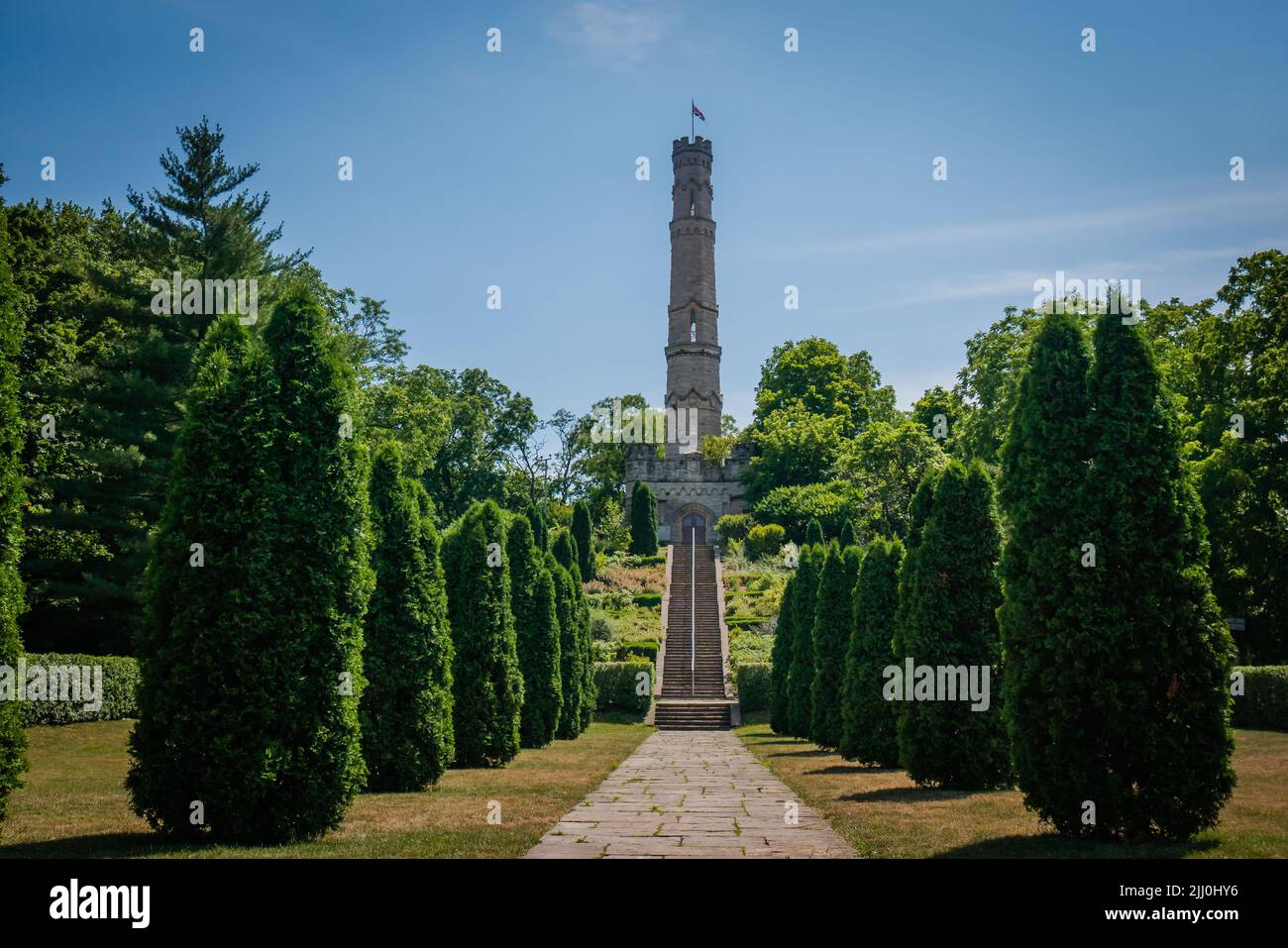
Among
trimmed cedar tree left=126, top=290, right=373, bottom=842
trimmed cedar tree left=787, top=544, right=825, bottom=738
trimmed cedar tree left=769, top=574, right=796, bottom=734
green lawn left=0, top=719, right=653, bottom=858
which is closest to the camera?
green lawn left=0, top=719, right=653, bottom=858

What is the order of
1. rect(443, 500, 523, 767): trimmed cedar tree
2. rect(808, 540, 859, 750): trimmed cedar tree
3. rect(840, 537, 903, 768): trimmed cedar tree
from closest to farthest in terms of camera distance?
rect(840, 537, 903, 768): trimmed cedar tree → rect(443, 500, 523, 767): trimmed cedar tree → rect(808, 540, 859, 750): trimmed cedar tree

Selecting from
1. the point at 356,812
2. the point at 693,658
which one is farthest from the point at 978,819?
the point at 693,658

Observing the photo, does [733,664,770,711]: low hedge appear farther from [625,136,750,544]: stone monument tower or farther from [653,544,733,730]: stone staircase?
[625,136,750,544]: stone monument tower

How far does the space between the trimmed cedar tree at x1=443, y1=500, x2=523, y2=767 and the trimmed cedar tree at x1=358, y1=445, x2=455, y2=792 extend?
10.4 ft

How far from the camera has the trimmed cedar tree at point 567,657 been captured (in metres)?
25.8

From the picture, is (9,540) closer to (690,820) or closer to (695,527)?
(690,820)

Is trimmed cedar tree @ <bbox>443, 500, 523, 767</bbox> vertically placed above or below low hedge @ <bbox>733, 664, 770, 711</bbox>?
above

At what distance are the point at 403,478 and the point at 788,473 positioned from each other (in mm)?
48758

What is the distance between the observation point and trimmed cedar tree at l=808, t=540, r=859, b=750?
70.6 feet

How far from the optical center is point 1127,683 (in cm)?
895

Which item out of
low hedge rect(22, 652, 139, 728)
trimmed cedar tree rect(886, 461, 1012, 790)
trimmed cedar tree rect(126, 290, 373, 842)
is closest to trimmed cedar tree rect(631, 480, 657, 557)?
low hedge rect(22, 652, 139, 728)

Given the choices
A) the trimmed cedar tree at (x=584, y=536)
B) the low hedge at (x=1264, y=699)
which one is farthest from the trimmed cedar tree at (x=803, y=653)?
the trimmed cedar tree at (x=584, y=536)

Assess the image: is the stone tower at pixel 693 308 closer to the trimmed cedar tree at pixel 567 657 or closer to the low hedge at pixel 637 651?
the low hedge at pixel 637 651
